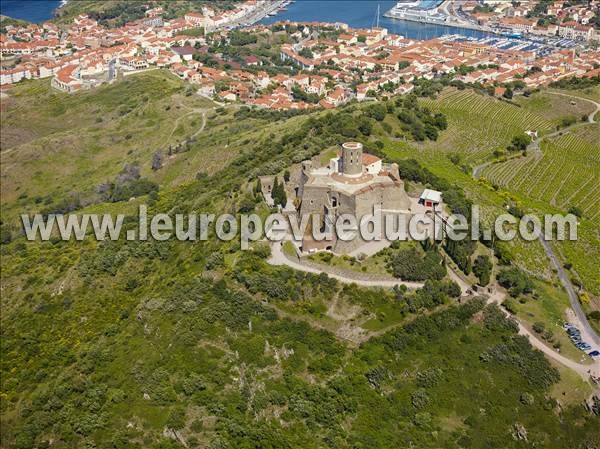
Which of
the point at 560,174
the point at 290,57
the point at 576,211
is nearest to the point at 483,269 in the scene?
the point at 576,211

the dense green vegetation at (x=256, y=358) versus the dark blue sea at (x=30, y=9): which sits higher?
the dense green vegetation at (x=256, y=358)

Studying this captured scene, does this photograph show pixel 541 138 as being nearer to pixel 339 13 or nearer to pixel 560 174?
pixel 560 174

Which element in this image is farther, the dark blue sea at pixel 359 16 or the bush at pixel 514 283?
the dark blue sea at pixel 359 16

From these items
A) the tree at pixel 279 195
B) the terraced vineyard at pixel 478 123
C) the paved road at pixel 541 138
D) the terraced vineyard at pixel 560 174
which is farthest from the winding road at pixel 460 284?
the terraced vineyard at pixel 478 123

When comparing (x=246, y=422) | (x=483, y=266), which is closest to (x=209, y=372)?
(x=246, y=422)

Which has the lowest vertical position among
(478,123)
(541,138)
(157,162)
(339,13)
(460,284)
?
(339,13)

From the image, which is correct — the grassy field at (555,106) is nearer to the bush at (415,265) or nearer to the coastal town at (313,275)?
the coastal town at (313,275)
